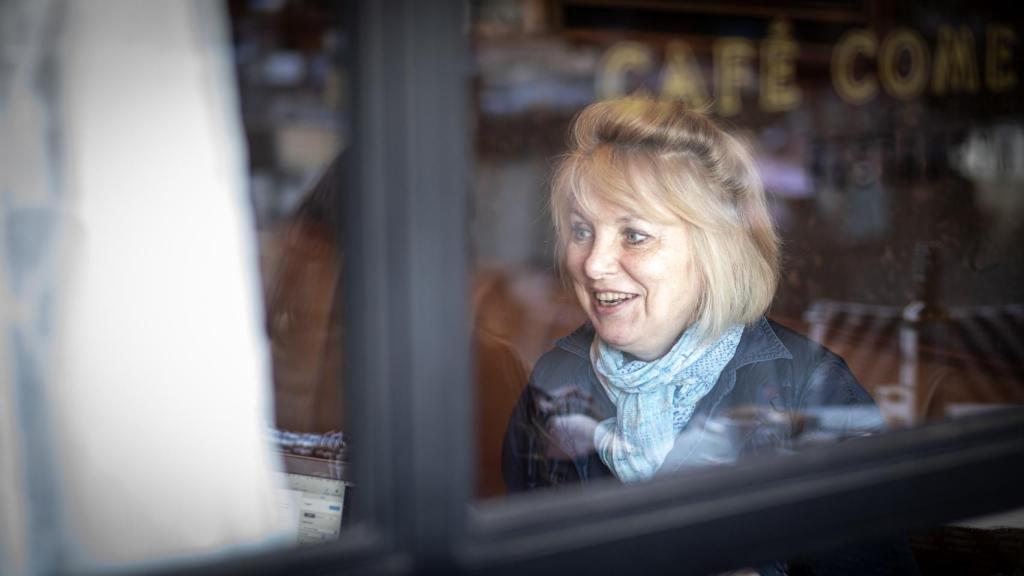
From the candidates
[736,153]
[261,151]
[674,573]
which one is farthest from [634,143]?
[674,573]

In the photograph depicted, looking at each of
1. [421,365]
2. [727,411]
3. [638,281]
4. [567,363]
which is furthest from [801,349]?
[421,365]

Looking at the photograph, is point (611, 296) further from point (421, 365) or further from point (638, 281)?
point (421, 365)

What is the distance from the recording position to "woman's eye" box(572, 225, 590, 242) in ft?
6.44

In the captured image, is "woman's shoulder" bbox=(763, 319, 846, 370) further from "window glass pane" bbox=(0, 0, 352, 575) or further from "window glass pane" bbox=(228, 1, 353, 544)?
"window glass pane" bbox=(0, 0, 352, 575)

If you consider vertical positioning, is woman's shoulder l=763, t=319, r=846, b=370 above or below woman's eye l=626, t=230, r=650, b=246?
below

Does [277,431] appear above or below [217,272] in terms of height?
below

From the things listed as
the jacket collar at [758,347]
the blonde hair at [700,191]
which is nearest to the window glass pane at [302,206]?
the blonde hair at [700,191]

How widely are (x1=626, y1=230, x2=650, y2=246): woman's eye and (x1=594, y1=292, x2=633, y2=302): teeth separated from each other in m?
0.11

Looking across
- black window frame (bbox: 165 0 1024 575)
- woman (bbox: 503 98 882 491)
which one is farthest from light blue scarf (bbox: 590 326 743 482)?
black window frame (bbox: 165 0 1024 575)

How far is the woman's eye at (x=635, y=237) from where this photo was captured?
73.3 inches

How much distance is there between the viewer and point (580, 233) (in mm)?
1979

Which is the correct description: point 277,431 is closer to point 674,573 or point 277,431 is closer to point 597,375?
point 674,573

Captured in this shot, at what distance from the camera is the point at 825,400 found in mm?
1625

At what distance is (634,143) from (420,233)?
4.02 ft
